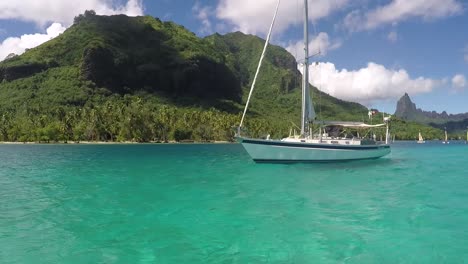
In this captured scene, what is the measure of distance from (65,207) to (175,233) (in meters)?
7.93

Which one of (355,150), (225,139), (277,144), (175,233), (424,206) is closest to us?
(175,233)

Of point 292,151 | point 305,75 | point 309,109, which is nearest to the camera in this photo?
point 292,151

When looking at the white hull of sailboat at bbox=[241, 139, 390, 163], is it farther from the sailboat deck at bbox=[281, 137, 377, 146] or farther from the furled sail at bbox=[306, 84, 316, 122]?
the furled sail at bbox=[306, 84, 316, 122]

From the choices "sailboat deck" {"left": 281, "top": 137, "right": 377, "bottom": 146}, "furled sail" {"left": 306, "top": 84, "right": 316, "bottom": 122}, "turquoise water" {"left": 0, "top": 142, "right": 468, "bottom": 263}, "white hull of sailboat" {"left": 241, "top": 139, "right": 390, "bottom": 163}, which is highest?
"furled sail" {"left": 306, "top": 84, "right": 316, "bottom": 122}

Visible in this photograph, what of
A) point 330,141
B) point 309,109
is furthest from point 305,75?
point 330,141

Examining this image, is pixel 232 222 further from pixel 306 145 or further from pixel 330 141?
pixel 330 141

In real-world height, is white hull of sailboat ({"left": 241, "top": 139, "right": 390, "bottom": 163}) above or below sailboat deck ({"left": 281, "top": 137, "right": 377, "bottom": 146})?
below

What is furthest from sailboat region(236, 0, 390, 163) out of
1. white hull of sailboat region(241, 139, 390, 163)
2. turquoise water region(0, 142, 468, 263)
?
turquoise water region(0, 142, 468, 263)

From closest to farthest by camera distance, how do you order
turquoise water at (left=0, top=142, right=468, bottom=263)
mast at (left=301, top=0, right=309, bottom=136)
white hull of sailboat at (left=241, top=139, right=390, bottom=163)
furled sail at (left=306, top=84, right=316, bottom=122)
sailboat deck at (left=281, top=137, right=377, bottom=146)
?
turquoise water at (left=0, top=142, right=468, bottom=263) → white hull of sailboat at (left=241, top=139, right=390, bottom=163) → sailboat deck at (left=281, top=137, right=377, bottom=146) → mast at (left=301, top=0, right=309, bottom=136) → furled sail at (left=306, top=84, right=316, bottom=122)

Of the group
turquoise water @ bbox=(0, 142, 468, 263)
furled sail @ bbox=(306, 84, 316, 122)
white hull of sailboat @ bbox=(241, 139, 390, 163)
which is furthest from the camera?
furled sail @ bbox=(306, 84, 316, 122)

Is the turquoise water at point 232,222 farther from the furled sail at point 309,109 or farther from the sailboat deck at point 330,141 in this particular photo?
the furled sail at point 309,109

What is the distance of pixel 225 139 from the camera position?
154625mm

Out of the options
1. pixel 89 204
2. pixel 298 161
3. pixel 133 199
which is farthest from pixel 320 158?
pixel 89 204

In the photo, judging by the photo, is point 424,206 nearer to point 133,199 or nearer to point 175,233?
point 175,233
